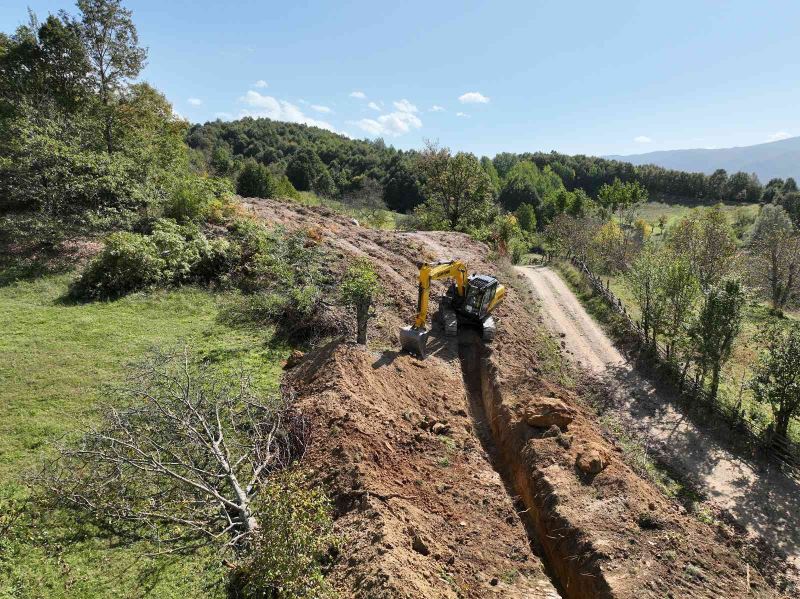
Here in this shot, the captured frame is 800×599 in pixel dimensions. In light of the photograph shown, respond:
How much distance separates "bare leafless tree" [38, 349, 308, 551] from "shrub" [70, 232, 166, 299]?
25.8 feet

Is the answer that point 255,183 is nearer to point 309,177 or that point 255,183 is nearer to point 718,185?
point 309,177

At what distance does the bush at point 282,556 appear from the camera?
639cm

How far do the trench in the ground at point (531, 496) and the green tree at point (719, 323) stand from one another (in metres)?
7.58

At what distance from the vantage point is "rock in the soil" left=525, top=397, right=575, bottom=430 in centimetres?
1280

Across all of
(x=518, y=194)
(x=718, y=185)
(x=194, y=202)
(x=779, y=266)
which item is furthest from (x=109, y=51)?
(x=718, y=185)

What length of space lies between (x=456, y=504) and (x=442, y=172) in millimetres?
36419

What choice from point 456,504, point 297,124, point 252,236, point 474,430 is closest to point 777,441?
point 474,430

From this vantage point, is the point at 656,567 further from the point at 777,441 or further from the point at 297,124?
the point at 297,124

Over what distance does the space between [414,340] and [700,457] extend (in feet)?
32.1

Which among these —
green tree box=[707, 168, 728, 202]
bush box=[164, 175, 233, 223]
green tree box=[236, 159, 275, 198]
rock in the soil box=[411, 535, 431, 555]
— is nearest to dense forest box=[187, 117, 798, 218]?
green tree box=[707, 168, 728, 202]

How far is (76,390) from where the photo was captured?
11.7 metres

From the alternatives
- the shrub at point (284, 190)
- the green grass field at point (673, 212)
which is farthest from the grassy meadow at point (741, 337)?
the green grass field at point (673, 212)

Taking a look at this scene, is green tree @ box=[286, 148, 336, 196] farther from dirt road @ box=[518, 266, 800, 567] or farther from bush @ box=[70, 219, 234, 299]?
dirt road @ box=[518, 266, 800, 567]

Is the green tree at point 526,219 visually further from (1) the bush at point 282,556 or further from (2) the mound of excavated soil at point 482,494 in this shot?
(1) the bush at point 282,556
